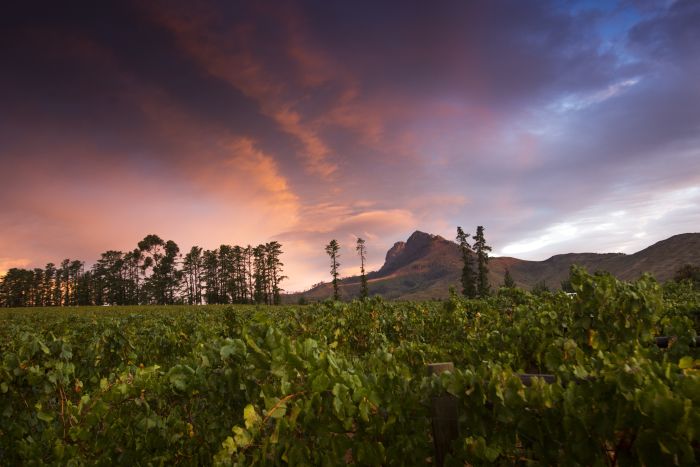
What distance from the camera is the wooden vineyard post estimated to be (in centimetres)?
271

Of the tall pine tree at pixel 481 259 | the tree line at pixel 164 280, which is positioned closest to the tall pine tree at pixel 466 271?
the tall pine tree at pixel 481 259

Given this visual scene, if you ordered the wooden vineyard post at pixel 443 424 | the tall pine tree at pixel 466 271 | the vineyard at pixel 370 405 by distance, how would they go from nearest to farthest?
the vineyard at pixel 370 405
the wooden vineyard post at pixel 443 424
the tall pine tree at pixel 466 271

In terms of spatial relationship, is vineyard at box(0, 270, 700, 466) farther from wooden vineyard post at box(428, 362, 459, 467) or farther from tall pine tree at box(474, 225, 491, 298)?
tall pine tree at box(474, 225, 491, 298)

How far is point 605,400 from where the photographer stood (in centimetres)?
225

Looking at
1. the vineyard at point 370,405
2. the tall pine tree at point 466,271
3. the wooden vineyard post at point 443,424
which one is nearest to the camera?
the vineyard at point 370,405

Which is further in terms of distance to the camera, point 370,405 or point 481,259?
point 481,259

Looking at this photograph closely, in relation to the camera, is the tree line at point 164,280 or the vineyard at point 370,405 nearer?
the vineyard at point 370,405

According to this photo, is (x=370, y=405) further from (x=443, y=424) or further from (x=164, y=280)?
(x=164, y=280)

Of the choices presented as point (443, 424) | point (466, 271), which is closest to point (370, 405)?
point (443, 424)

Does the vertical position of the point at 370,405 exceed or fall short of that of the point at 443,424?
it exceeds it

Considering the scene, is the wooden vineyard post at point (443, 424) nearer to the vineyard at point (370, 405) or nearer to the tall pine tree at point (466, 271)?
the vineyard at point (370, 405)

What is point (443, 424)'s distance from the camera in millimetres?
2721

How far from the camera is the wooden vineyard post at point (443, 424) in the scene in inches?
107

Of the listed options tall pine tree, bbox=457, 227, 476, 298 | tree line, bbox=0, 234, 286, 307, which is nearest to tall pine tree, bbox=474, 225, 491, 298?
tall pine tree, bbox=457, 227, 476, 298
